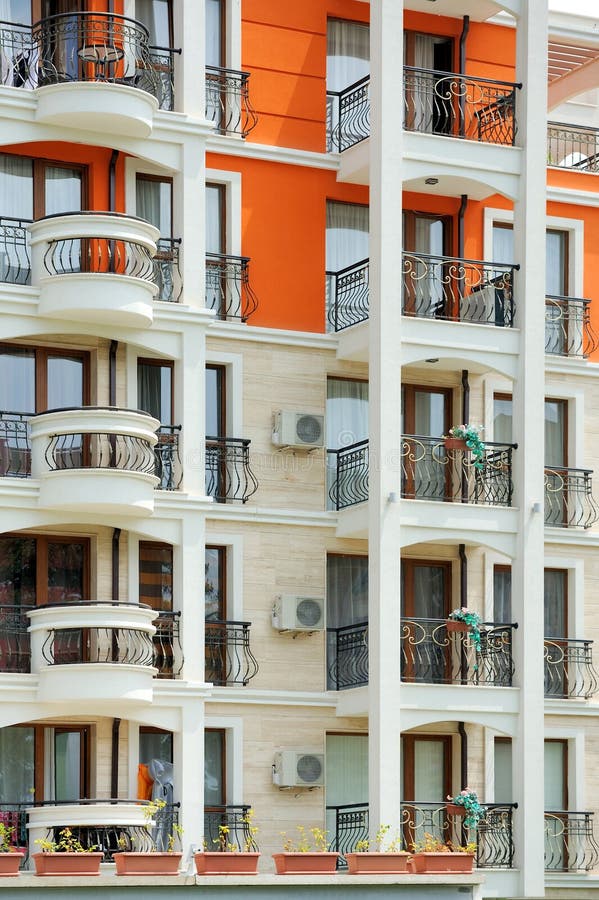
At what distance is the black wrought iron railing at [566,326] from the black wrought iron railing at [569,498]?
1713 mm

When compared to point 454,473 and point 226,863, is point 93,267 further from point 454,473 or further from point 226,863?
point 226,863

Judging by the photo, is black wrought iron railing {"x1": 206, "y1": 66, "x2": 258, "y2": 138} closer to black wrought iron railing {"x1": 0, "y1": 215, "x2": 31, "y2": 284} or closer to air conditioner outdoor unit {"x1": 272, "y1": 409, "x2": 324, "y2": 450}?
black wrought iron railing {"x1": 0, "y1": 215, "x2": 31, "y2": 284}

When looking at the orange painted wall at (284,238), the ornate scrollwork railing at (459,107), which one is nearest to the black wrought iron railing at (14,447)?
the orange painted wall at (284,238)

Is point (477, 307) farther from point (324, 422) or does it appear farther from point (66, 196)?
point (66, 196)

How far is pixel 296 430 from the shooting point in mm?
27422

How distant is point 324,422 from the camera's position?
27906mm

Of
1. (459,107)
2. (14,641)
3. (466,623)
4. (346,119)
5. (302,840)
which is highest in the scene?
(459,107)

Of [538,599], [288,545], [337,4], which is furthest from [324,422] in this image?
[337,4]

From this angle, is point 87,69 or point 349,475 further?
point 349,475

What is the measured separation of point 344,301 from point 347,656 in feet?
15.8

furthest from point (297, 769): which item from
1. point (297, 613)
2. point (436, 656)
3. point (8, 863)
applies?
point (8, 863)

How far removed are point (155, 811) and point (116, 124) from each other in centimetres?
844

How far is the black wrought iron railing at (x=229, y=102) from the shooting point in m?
27.8

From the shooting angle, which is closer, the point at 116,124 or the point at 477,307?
the point at 116,124
